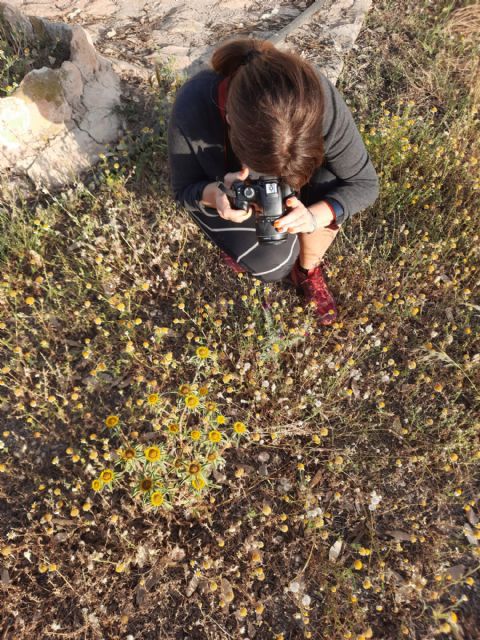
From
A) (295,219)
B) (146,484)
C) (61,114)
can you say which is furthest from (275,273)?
(61,114)

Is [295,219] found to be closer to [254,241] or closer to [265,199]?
[265,199]

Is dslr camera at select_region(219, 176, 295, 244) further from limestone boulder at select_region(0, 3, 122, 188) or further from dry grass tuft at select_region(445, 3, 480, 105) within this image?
dry grass tuft at select_region(445, 3, 480, 105)

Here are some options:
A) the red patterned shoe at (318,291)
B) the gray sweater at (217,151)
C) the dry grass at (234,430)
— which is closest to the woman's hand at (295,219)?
the gray sweater at (217,151)

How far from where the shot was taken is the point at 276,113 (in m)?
1.79

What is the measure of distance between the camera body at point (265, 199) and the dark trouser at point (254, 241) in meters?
0.47

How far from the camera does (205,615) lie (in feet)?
7.23

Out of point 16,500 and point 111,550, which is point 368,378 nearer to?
point 111,550

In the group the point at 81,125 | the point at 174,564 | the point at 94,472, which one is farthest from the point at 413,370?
the point at 81,125

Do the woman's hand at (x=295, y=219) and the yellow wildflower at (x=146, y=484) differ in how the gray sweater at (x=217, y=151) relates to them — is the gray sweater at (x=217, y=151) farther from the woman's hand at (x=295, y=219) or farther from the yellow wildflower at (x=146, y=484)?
the yellow wildflower at (x=146, y=484)

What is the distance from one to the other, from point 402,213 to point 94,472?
9.70ft

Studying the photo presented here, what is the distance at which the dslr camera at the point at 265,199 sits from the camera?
7.02 ft

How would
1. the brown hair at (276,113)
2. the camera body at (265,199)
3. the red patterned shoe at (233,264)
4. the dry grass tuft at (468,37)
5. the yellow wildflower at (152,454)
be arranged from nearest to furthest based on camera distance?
the brown hair at (276,113) → the yellow wildflower at (152,454) → the camera body at (265,199) → the red patterned shoe at (233,264) → the dry grass tuft at (468,37)

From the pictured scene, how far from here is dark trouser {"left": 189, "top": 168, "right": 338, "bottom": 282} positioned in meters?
2.78

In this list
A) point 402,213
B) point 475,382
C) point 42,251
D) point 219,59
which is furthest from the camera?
point 402,213
